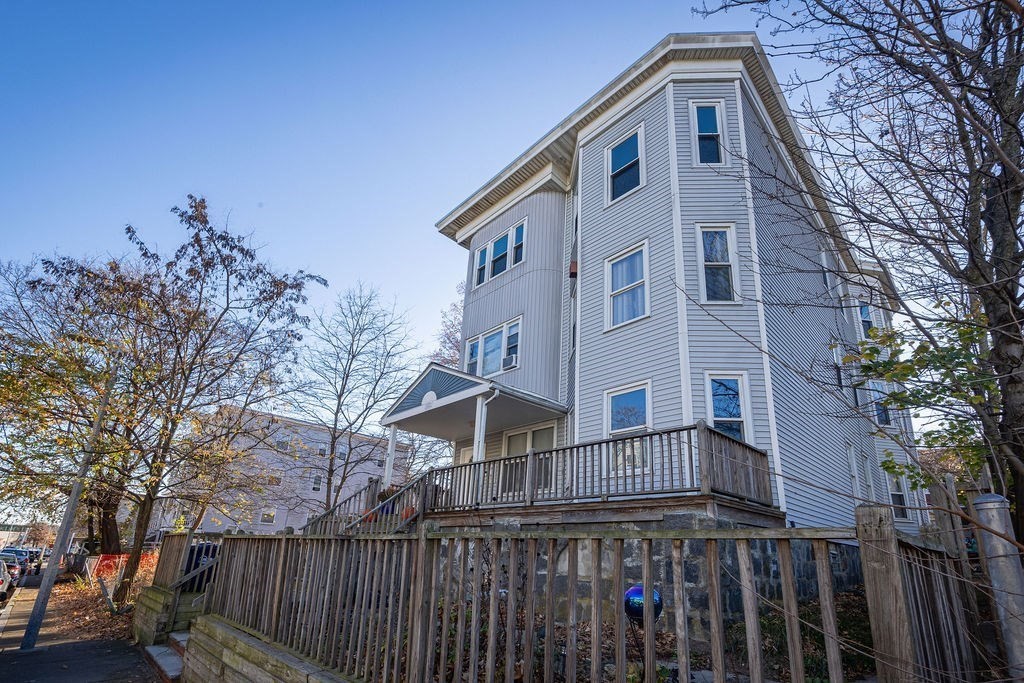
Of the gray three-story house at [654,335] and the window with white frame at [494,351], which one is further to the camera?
the window with white frame at [494,351]

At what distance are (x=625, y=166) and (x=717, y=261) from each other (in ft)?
11.7

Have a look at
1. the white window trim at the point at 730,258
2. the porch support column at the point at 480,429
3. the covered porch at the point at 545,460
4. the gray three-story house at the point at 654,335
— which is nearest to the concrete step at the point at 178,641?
the covered porch at the point at 545,460

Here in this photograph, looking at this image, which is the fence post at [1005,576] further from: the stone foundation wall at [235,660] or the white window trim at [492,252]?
the white window trim at [492,252]

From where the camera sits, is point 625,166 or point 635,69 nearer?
point 635,69

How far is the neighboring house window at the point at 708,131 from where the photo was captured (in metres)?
11.5

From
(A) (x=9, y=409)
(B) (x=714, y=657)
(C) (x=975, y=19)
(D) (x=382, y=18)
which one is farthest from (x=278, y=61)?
(B) (x=714, y=657)

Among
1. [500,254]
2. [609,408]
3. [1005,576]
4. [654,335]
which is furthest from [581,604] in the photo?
[500,254]

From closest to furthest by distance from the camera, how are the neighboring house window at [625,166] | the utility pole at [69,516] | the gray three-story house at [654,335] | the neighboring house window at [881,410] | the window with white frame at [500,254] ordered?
the neighboring house window at [881,410] < the gray three-story house at [654,335] < the utility pole at [69,516] < the neighboring house window at [625,166] < the window with white frame at [500,254]

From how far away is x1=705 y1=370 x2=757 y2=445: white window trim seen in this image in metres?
9.39

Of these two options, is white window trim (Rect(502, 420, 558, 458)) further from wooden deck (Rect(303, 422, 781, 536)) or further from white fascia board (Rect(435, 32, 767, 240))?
white fascia board (Rect(435, 32, 767, 240))

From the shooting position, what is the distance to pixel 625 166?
500 inches

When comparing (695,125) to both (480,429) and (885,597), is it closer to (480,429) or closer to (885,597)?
(480,429)

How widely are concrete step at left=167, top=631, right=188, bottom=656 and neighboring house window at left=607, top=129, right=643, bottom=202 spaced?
1189 centimetres

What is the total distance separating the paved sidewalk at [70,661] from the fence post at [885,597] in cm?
926
